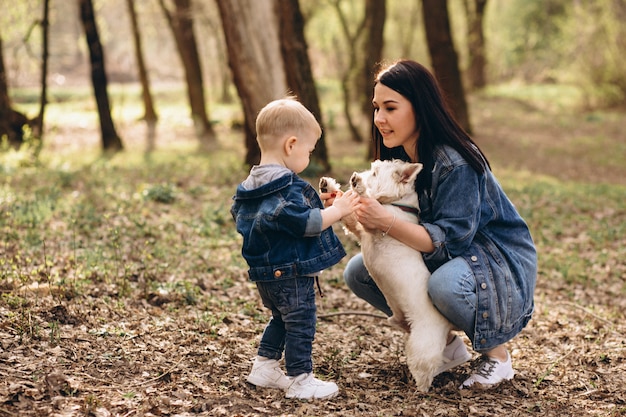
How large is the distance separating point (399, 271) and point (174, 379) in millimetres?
1464

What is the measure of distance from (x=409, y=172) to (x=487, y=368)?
1.32 meters

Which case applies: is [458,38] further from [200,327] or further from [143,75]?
[200,327]

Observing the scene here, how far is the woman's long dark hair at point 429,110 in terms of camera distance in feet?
12.5

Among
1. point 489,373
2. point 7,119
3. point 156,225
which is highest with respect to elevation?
point 7,119

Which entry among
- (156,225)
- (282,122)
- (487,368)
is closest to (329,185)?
(282,122)

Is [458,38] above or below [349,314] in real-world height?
above

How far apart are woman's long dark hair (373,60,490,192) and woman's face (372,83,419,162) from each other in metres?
0.03

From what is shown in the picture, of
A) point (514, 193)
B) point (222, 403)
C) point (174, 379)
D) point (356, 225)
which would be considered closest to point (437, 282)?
point (356, 225)

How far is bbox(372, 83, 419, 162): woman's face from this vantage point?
12.6 ft

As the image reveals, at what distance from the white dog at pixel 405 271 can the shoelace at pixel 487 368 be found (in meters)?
0.38

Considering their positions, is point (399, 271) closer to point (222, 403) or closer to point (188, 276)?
point (222, 403)

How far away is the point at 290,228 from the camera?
11.5 feet

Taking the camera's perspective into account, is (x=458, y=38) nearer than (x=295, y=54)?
No

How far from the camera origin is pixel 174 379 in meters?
3.82
